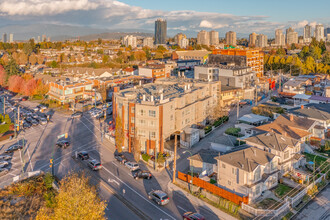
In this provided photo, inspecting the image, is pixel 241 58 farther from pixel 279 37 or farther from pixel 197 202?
pixel 279 37

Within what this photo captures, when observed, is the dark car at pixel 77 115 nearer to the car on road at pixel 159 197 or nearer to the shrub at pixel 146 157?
the shrub at pixel 146 157

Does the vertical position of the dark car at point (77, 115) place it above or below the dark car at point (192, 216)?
above

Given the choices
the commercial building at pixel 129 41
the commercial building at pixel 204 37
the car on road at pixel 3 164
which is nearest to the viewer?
the car on road at pixel 3 164

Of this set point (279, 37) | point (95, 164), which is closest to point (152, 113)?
point (95, 164)

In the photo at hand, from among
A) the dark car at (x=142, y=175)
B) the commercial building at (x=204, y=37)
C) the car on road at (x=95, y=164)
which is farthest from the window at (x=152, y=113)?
the commercial building at (x=204, y=37)

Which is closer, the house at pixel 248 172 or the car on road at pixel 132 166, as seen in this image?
the house at pixel 248 172
